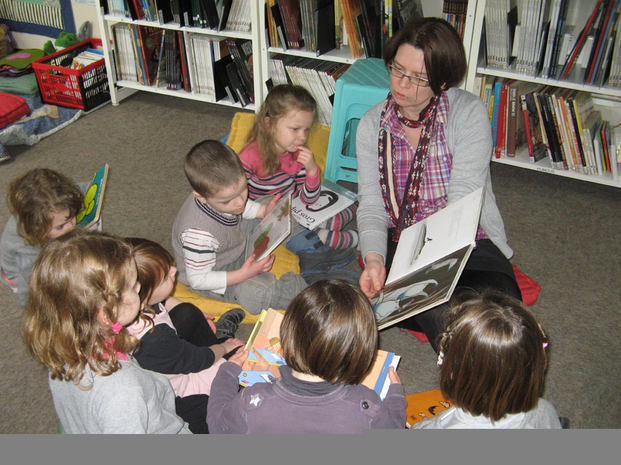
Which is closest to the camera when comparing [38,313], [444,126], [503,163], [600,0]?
[38,313]

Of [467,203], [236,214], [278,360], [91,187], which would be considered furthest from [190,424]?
[91,187]

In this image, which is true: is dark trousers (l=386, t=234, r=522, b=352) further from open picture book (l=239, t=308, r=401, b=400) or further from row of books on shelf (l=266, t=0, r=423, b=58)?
row of books on shelf (l=266, t=0, r=423, b=58)

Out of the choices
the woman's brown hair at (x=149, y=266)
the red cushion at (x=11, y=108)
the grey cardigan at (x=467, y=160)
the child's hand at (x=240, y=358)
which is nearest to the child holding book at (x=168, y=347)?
the woman's brown hair at (x=149, y=266)

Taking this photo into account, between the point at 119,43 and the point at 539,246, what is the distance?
9.12 feet

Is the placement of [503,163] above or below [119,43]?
below

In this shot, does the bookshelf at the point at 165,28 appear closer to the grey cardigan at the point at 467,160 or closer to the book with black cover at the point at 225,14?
the book with black cover at the point at 225,14

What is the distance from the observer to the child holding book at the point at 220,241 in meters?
1.65

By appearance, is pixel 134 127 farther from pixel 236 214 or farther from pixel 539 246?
pixel 539 246

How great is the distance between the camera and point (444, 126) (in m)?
1.66

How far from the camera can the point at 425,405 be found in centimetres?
153

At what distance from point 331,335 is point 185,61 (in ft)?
8.46

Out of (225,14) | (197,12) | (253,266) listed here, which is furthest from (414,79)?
(197,12)

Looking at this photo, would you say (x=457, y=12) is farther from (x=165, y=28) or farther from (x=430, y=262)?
(x=165, y=28)

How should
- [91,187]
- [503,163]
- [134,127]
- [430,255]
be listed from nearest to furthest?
[430,255] → [91,187] → [503,163] → [134,127]
